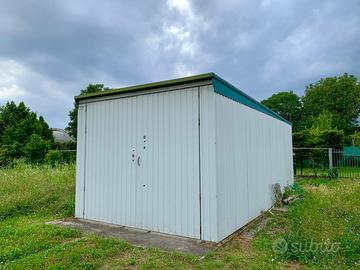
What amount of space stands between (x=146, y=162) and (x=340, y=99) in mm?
35109

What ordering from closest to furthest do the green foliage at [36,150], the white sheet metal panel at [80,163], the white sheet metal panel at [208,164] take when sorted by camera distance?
1. the white sheet metal panel at [208,164]
2. the white sheet metal panel at [80,163]
3. the green foliage at [36,150]

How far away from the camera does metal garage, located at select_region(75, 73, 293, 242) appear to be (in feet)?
13.6

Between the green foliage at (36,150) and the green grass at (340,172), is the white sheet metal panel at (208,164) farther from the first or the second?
the green foliage at (36,150)

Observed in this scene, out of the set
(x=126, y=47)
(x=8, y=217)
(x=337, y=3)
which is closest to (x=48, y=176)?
(x=8, y=217)

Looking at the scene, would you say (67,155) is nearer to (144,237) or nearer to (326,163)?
(144,237)

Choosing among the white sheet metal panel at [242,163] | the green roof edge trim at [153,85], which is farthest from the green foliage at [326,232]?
the green roof edge trim at [153,85]

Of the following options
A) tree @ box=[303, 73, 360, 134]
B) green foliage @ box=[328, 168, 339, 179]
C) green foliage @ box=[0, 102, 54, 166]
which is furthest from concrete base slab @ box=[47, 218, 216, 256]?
tree @ box=[303, 73, 360, 134]

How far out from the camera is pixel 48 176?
8117mm

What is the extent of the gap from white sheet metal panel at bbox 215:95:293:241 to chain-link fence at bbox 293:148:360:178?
300 inches

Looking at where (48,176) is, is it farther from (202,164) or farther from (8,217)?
(202,164)

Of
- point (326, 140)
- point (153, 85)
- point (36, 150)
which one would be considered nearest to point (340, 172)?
point (326, 140)

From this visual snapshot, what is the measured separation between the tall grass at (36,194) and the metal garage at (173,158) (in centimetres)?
88

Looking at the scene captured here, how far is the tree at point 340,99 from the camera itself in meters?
32.4

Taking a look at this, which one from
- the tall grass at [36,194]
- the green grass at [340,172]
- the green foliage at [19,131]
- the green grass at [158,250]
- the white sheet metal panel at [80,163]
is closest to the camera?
the green grass at [158,250]
